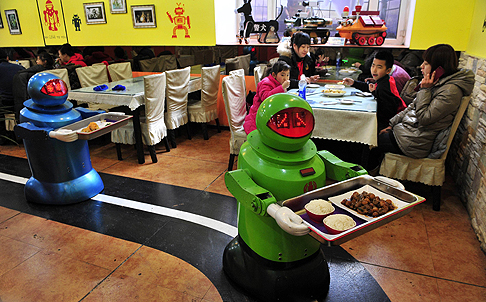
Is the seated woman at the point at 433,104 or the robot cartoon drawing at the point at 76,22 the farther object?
the robot cartoon drawing at the point at 76,22

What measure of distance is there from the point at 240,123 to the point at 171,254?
154 centimetres

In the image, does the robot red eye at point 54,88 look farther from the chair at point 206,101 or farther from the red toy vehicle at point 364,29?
the red toy vehicle at point 364,29

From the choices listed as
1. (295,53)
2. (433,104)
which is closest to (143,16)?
(295,53)

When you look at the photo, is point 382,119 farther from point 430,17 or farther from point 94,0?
point 94,0

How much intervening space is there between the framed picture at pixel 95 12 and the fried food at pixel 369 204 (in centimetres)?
556

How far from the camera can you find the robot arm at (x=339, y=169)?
1.57 metres

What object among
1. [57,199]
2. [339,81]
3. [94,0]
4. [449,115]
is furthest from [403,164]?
[94,0]

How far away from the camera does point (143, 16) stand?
200 inches

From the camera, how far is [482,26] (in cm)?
295

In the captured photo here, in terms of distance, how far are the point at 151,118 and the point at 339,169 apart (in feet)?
8.02

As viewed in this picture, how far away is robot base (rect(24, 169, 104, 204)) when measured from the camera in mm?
2699

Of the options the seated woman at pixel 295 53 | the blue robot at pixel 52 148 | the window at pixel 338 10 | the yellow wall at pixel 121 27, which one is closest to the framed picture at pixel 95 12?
the yellow wall at pixel 121 27

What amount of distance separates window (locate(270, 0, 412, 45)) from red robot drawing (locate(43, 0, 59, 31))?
3810mm

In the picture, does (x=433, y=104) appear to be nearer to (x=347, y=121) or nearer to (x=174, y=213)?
(x=347, y=121)
